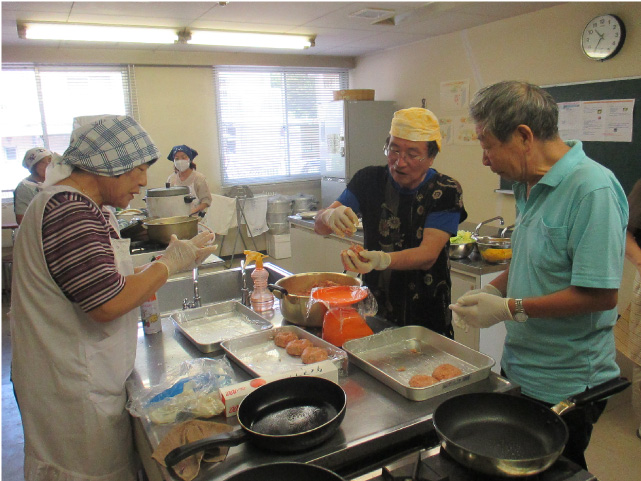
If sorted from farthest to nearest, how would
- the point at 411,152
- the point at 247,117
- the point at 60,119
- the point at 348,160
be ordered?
the point at 247,117 → the point at 348,160 → the point at 60,119 → the point at 411,152

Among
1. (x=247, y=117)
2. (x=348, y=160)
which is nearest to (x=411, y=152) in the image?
(x=348, y=160)

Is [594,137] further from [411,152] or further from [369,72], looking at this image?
[369,72]

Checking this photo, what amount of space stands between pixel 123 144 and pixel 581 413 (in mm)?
1320

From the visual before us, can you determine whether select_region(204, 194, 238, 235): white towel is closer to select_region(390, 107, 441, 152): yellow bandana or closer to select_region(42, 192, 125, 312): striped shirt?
select_region(390, 107, 441, 152): yellow bandana

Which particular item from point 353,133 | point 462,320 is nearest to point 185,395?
point 462,320

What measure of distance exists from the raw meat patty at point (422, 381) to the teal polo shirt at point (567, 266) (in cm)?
31

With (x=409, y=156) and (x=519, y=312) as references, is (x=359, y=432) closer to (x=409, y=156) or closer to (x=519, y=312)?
(x=519, y=312)

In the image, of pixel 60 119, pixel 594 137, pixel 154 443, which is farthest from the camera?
pixel 60 119

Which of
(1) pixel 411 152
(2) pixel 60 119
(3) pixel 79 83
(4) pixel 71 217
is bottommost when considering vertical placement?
(4) pixel 71 217

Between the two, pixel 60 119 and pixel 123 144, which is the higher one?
pixel 60 119

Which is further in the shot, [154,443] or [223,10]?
[223,10]

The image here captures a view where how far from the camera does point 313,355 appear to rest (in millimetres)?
1372

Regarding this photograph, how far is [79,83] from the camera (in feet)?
17.1

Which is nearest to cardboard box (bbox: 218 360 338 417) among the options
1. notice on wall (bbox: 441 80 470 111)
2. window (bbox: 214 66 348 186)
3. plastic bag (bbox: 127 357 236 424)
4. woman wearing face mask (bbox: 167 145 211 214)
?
plastic bag (bbox: 127 357 236 424)
